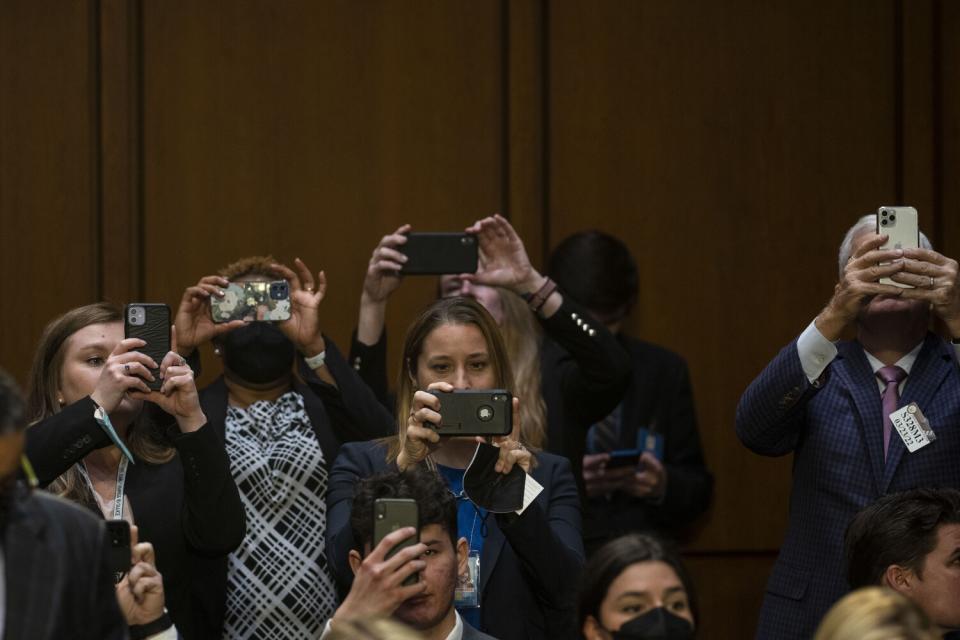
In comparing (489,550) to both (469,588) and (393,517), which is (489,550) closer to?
(469,588)

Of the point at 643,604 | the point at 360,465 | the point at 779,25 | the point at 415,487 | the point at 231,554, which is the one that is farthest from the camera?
the point at 779,25

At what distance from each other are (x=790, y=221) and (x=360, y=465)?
215 cm

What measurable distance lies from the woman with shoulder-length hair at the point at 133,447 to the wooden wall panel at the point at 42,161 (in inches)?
49.9

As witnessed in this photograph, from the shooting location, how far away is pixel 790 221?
5051mm

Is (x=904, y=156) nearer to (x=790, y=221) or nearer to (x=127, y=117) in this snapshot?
(x=790, y=221)

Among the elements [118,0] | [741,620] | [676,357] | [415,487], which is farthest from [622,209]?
[415,487]

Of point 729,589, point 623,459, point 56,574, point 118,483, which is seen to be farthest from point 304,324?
point 729,589

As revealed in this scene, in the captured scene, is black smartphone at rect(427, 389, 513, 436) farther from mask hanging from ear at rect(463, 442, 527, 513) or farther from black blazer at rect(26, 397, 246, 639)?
black blazer at rect(26, 397, 246, 639)

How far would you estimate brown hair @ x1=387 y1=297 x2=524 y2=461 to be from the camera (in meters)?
3.49

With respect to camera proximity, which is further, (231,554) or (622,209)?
(622,209)

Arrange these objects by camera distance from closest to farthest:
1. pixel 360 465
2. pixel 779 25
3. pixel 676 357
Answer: pixel 360 465 < pixel 676 357 < pixel 779 25

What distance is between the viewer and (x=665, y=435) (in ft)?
15.5

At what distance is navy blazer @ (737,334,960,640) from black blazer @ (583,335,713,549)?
1020 millimetres

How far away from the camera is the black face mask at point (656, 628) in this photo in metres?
2.64
